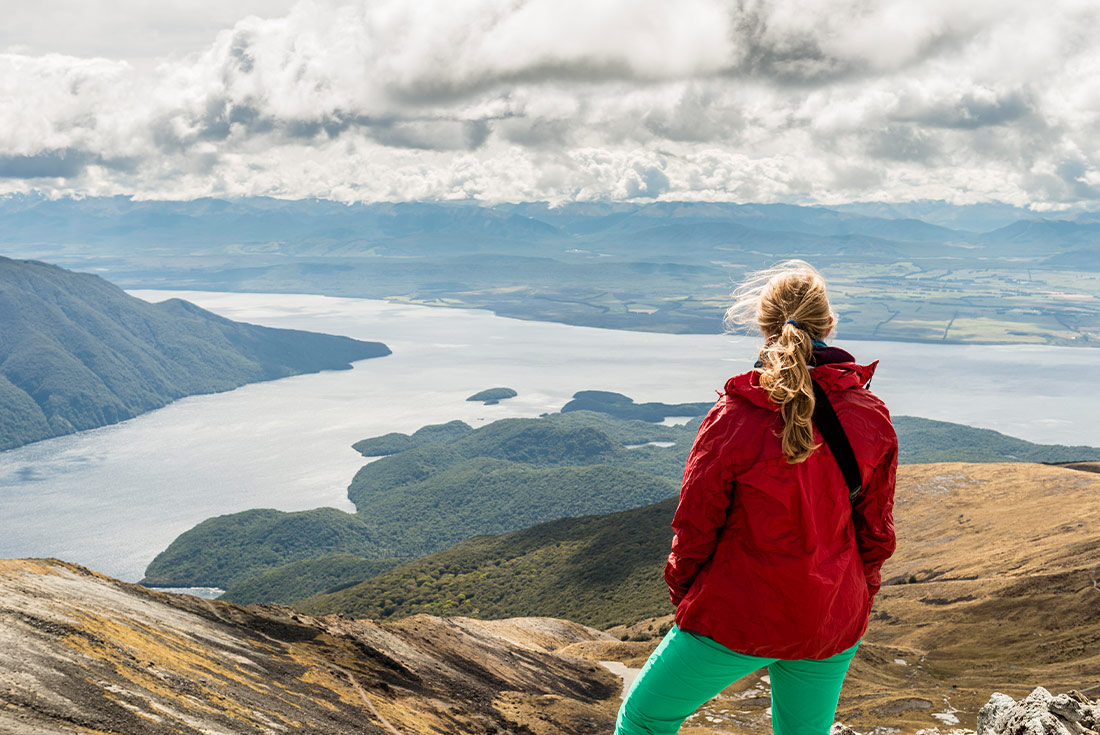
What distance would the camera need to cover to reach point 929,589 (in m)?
52.0

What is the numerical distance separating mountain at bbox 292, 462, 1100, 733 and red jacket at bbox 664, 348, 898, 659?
20.7 m

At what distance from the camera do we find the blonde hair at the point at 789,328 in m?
4.73

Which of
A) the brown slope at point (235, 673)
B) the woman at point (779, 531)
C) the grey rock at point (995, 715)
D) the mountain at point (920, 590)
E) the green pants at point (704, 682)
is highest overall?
the woman at point (779, 531)

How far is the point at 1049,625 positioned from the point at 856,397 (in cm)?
4226

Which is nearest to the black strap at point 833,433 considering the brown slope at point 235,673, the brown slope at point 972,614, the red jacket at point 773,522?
the red jacket at point 773,522

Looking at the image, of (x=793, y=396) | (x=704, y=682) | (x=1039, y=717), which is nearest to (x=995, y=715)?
(x=1039, y=717)

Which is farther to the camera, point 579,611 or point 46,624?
point 579,611

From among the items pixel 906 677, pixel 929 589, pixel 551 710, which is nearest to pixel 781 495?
pixel 551 710

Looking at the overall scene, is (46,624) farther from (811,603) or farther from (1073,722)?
(1073,722)

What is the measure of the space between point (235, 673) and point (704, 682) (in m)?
14.7

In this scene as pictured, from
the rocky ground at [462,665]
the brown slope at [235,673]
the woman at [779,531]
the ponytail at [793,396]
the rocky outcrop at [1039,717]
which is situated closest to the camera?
the ponytail at [793,396]

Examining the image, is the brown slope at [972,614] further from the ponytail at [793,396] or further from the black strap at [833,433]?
the ponytail at [793,396]

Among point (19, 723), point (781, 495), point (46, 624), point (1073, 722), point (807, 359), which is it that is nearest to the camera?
point (781, 495)

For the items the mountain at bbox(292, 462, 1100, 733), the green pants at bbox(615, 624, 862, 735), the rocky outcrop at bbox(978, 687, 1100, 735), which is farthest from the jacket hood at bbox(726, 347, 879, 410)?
the mountain at bbox(292, 462, 1100, 733)
